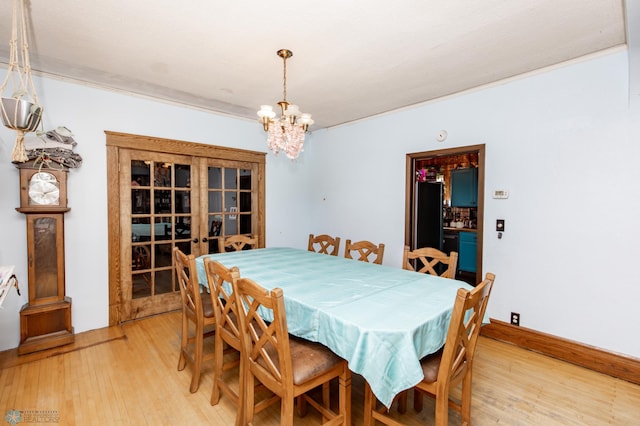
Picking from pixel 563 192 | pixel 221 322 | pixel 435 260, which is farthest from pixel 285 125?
pixel 563 192

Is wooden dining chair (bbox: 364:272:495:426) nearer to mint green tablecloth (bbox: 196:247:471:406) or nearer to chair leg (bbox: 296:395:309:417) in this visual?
mint green tablecloth (bbox: 196:247:471:406)

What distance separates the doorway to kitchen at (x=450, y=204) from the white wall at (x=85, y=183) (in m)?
2.85

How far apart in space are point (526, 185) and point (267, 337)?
273cm

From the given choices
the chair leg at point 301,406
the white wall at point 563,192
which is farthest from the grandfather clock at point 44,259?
the white wall at point 563,192

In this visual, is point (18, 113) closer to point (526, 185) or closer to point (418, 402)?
point (418, 402)

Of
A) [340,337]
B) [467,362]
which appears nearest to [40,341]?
[340,337]

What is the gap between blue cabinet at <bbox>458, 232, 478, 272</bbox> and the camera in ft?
16.3

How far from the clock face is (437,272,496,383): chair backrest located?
340 cm

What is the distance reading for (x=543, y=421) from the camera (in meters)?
1.90

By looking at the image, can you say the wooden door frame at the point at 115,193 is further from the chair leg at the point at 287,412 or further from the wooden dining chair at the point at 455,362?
the wooden dining chair at the point at 455,362

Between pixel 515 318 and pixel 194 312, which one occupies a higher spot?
pixel 194 312

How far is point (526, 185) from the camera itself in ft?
9.31

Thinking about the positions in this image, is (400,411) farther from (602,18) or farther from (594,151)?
(602,18)

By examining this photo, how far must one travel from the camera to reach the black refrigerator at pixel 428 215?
3988 mm
